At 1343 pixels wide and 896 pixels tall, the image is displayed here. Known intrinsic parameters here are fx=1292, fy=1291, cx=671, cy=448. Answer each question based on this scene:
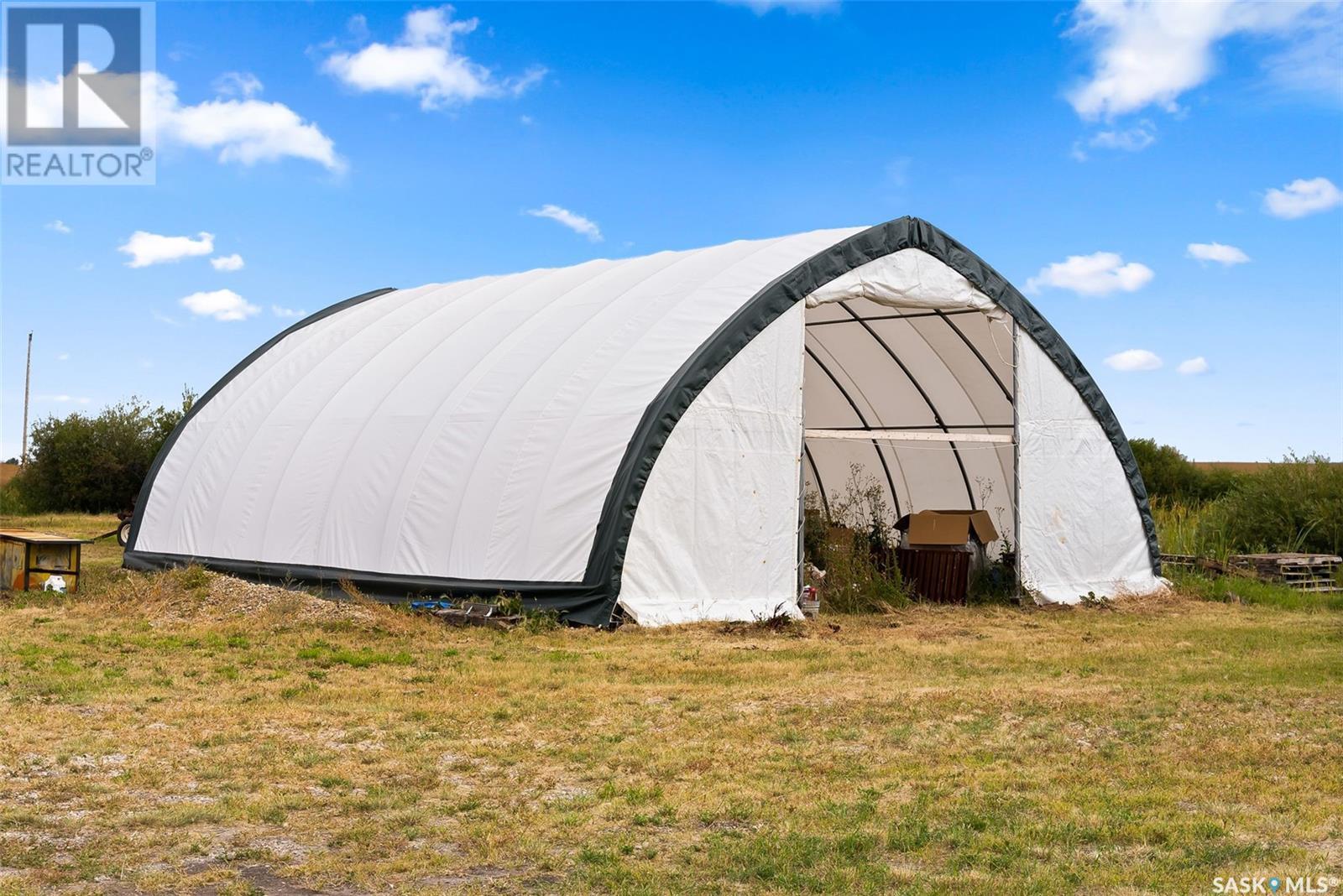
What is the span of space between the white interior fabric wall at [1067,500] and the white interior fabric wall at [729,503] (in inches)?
153

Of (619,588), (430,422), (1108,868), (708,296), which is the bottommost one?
(1108,868)

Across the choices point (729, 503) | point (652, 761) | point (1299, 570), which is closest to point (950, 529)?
point (729, 503)

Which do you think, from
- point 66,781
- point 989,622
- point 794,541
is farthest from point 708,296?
point 66,781

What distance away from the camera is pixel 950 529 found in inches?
661

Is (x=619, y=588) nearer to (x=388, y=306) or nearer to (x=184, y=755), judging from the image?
(x=184, y=755)

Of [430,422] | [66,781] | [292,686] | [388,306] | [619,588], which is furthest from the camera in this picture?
[388,306]

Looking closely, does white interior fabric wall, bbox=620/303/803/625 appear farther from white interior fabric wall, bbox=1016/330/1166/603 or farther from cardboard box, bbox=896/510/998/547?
white interior fabric wall, bbox=1016/330/1166/603

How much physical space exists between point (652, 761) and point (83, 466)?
32.5 meters

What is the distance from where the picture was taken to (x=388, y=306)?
803 inches

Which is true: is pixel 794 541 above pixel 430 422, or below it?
below

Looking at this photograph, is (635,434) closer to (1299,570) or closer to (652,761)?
(652,761)

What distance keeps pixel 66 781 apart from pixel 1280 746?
21.6 ft

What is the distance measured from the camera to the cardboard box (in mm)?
16734

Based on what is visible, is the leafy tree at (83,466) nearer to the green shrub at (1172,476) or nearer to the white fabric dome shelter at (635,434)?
the white fabric dome shelter at (635,434)
